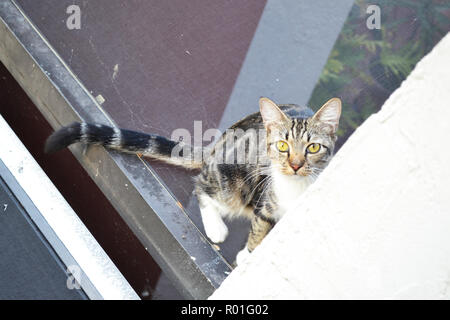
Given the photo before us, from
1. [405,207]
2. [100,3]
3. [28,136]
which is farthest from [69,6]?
[405,207]

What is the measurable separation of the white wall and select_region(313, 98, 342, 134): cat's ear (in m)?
0.73

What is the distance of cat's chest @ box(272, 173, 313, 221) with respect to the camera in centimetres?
167

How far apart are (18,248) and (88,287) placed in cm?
27

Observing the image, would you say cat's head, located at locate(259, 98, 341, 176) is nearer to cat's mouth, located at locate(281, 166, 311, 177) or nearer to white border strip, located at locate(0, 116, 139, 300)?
cat's mouth, located at locate(281, 166, 311, 177)

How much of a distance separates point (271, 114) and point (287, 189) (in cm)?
28

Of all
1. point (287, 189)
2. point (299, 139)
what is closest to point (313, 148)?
point (299, 139)

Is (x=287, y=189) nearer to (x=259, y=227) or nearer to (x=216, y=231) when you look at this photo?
(x=259, y=227)

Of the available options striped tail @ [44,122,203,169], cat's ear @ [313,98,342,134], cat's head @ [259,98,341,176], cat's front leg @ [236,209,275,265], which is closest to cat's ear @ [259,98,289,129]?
cat's head @ [259,98,341,176]

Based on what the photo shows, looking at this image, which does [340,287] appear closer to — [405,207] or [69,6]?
[405,207]

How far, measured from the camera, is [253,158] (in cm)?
183

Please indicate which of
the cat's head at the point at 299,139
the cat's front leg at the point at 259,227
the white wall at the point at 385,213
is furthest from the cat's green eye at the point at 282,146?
the white wall at the point at 385,213

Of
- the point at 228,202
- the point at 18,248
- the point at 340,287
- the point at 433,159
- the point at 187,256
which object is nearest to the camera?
the point at 433,159
